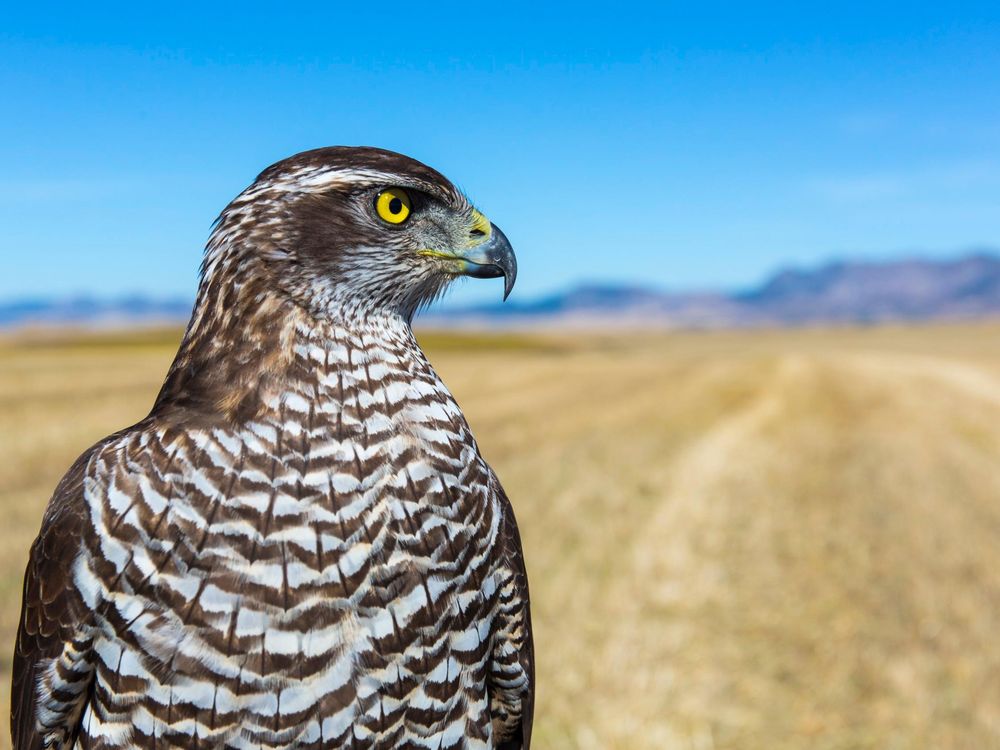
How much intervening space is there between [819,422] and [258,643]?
26.1 m

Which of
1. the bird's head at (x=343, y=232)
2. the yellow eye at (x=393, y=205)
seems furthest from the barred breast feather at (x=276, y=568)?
the yellow eye at (x=393, y=205)

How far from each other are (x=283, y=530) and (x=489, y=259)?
1179mm

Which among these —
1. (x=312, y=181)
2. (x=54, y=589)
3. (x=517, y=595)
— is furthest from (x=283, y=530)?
(x=312, y=181)

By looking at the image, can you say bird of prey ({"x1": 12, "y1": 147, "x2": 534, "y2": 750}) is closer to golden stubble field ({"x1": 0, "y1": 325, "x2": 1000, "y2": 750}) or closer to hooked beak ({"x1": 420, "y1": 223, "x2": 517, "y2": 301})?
hooked beak ({"x1": 420, "y1": 223, "x2": 517, "y2": 301})

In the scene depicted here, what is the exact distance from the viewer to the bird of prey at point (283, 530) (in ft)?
8.63

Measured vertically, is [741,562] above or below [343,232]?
below

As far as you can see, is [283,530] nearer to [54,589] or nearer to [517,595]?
[54,589]

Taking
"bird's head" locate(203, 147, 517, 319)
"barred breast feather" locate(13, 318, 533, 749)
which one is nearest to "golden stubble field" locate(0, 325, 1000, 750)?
"barred breast feather" locate(13, 318, 533, 749)

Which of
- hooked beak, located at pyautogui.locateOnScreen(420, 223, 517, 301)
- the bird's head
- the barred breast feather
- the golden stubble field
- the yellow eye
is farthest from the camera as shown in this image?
the golden stubble field

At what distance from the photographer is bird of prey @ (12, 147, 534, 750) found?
2631 mm

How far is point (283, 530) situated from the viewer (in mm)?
2619

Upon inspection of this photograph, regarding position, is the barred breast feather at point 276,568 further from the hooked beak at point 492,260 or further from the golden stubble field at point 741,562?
the golden stubble field at point 741,562

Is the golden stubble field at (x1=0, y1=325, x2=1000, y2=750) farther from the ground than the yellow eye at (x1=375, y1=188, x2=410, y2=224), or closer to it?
closer to it

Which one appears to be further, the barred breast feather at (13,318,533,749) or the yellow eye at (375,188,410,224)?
the yellow eye at (375,188,410,224)
